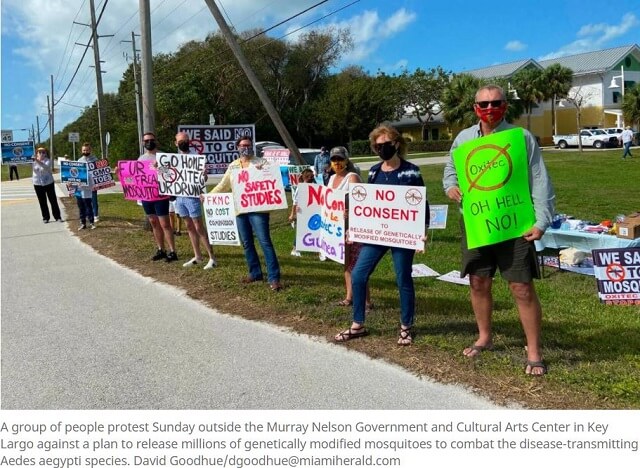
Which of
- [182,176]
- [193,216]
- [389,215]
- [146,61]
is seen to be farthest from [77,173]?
[389,215]

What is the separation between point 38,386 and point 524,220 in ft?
12.4

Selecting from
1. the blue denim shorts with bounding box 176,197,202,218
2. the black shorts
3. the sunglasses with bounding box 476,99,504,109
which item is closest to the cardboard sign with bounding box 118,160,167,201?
the blue denim shorts with bounding box 176,197,202,218

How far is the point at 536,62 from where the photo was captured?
216 ft

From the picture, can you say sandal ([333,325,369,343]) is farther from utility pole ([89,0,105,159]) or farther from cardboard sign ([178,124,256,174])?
utility pole ([89,0,105,159])

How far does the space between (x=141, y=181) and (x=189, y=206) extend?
1.16 metres

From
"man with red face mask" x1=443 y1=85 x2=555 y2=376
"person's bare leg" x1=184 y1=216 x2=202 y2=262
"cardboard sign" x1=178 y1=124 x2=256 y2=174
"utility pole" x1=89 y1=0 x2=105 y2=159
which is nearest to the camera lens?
"man with red face mask" x1=443 y1=85 x2=555 y2=376

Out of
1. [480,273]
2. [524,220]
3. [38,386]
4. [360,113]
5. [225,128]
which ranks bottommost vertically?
[38,386]

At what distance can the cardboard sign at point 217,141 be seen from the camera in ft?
34.8

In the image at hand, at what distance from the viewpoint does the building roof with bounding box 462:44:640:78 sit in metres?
60.7

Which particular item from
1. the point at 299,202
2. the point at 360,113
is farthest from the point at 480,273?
the point at 360,113

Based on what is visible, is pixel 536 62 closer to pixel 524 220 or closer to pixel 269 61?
pixel 269 61

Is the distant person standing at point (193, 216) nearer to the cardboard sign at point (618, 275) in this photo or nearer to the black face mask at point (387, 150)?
the black face mask at point (387, 150)

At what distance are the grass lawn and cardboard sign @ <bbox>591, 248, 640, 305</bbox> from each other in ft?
0.51

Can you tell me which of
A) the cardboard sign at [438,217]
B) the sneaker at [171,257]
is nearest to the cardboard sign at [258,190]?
the sneaker at [171,257]
